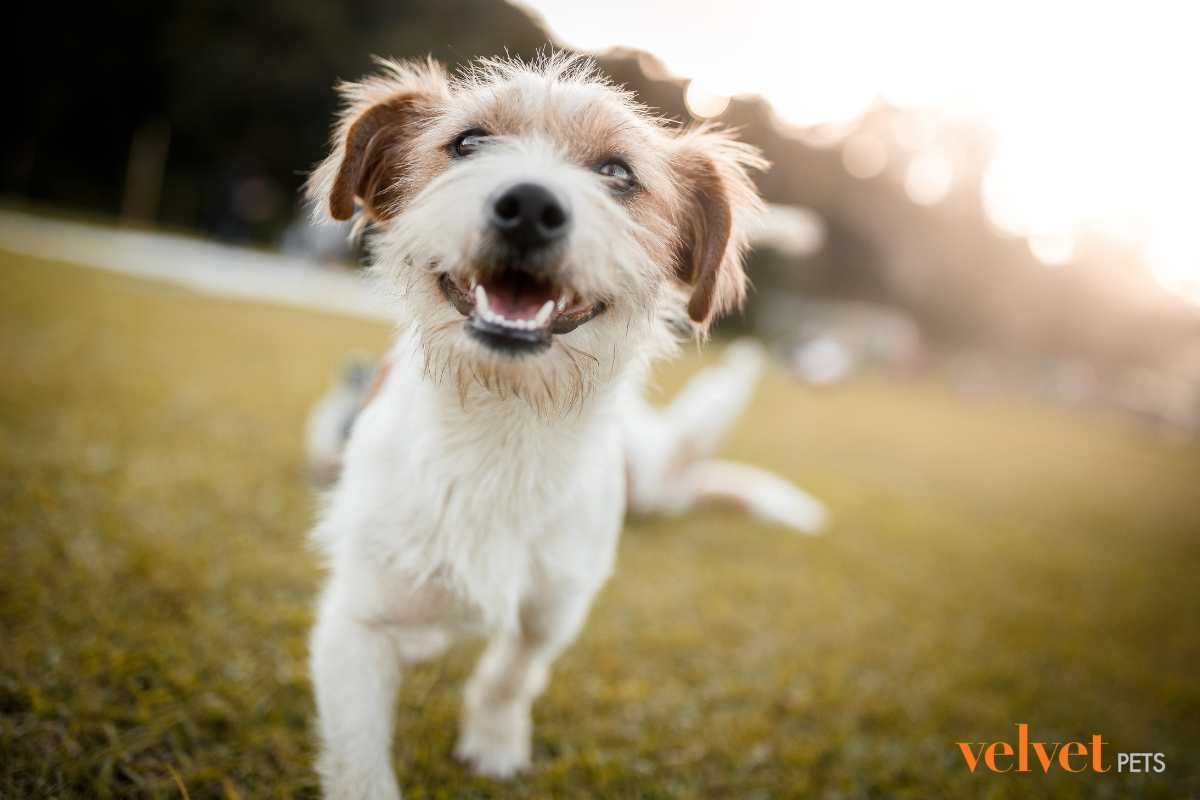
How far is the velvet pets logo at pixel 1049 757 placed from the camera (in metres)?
3.41

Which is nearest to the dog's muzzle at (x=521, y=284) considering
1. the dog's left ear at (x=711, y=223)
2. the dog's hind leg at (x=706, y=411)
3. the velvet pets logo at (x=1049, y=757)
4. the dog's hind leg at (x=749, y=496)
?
the dog's left ear at (x=711, y=223)

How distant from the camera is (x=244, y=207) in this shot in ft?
74.9

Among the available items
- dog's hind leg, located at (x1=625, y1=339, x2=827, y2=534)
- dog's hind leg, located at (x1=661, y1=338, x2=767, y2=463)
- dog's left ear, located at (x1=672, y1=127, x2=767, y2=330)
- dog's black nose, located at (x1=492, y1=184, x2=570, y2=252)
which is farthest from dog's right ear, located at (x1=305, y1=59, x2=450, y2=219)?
dog's hind leg, located at (x1=661, y1=338, x2=767, y2=463)

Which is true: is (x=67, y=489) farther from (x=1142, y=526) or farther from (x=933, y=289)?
(x=933, y=289)

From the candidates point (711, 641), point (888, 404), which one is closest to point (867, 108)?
point (888, 404)

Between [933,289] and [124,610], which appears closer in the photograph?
[124,610]

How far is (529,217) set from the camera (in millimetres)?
1816

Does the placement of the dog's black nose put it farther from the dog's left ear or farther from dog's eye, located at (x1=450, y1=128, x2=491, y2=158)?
the dog's left ear

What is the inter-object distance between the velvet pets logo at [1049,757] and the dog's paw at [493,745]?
2.22 meters

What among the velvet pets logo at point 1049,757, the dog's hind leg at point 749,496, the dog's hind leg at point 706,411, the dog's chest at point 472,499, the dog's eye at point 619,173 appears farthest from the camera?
the dog's hind leg at point 749,496

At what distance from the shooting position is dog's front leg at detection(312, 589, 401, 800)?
1.99 m

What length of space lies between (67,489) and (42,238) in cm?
1350

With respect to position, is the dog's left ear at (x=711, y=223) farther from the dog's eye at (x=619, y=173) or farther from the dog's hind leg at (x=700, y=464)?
the dog's hind leg at (x=700, y=464)

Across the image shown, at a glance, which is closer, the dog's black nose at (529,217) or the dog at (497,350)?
the dog's black nose at (529,217)
